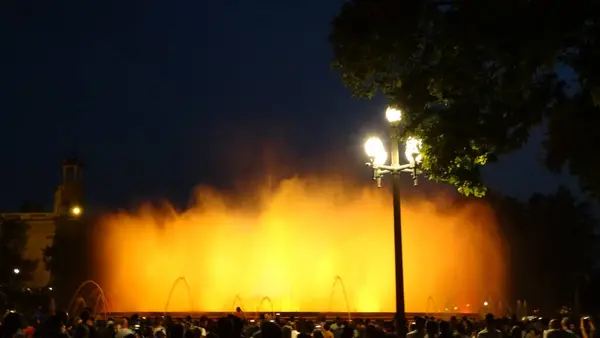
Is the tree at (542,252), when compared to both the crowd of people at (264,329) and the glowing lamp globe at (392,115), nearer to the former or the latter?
the crowd of people at (264,329)

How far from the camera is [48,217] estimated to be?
80.3m

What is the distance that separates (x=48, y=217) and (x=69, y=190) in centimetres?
395

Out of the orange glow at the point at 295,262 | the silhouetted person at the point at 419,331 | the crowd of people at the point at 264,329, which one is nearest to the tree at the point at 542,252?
the orange glow at the point at 295,262

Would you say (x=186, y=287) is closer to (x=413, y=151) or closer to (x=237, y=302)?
(x=237, y=302)

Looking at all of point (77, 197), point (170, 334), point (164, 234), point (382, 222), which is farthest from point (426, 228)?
point (77, 197)

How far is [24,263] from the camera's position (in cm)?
7681

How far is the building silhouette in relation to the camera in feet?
257

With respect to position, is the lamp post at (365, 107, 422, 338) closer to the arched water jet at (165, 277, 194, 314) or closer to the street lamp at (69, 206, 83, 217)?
the arched water jet at (165, 277, 194, 314)

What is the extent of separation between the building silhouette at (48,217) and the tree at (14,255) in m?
0.69

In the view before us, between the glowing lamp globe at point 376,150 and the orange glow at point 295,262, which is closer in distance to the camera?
the glowing lamp globe at point 376,150

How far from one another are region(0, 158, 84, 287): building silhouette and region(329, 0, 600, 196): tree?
6927 centimetres

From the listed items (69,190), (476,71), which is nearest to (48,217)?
(69,190)

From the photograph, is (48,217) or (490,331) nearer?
(490,331)

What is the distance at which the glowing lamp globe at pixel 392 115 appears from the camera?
1415cm
